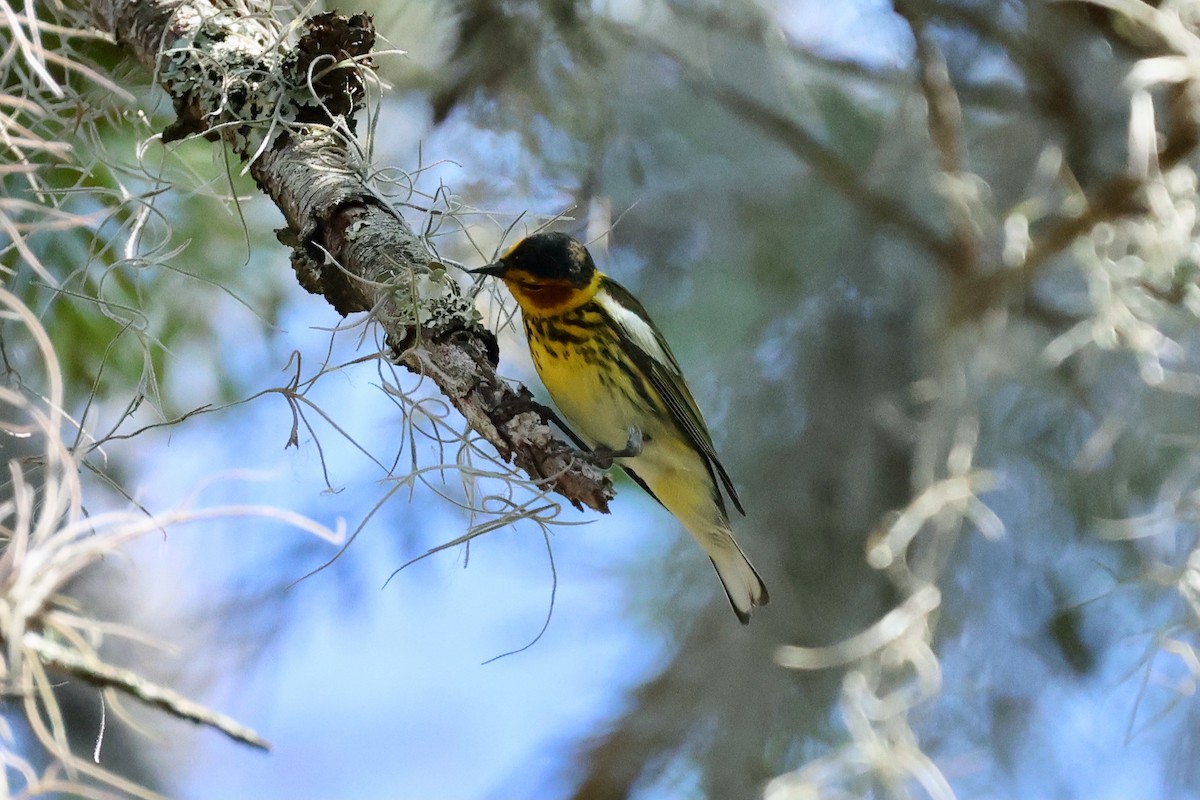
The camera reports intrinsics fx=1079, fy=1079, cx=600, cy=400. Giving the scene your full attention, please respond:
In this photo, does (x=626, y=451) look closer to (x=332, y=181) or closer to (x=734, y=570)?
(x=734, y=570)

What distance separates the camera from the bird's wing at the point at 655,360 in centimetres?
234

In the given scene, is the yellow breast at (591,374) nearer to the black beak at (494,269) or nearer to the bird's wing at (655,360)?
A: the bird's wing at (655,360)

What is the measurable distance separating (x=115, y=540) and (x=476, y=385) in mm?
711

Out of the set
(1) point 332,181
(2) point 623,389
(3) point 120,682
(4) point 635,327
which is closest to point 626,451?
(2) point 623,389

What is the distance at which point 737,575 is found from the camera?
2441 millimetres

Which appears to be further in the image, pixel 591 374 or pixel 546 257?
pixel 591 374

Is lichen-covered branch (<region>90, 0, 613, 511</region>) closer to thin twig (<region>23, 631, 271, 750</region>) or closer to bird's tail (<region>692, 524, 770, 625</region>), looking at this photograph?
thin twig (<region>23, 631, 271, 750</region>)

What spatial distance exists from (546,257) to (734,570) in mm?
839

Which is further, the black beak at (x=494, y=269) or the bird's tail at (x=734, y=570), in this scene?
the bird's tail at (x=734, y=570)

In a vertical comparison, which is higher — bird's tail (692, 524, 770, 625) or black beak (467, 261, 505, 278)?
black beak (467, 261, 505, 278)

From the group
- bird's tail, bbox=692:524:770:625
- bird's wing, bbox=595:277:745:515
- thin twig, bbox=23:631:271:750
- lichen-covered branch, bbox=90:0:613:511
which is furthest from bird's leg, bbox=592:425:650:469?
thin twig, bbox=23:631:271:750

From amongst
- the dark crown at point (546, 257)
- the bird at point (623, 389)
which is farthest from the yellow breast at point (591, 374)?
the dark crown at point (546, 257)

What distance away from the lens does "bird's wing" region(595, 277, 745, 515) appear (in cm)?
234

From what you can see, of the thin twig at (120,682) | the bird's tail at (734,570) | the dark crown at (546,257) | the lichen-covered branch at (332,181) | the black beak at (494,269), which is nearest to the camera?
the thin twig at (120,682)
